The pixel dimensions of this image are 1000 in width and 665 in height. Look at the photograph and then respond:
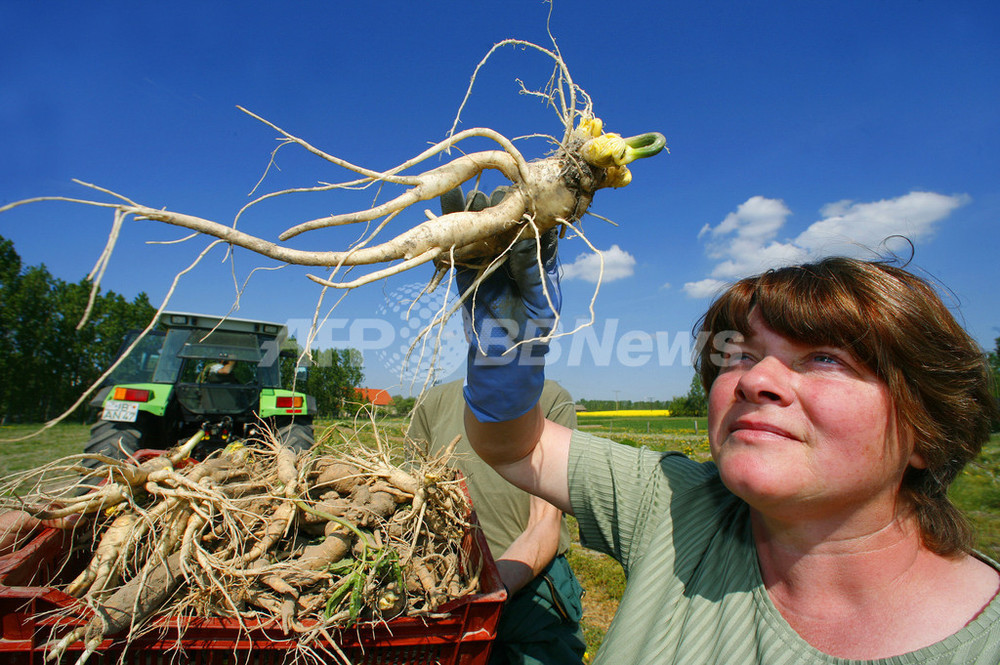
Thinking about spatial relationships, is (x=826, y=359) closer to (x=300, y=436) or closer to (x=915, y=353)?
(x=915, y=353)

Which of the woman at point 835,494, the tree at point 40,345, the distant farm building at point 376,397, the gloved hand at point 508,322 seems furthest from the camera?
the tree at point 40,345

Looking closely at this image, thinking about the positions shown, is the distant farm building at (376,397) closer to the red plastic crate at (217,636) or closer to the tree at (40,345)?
the red plastic crate at (217,636)

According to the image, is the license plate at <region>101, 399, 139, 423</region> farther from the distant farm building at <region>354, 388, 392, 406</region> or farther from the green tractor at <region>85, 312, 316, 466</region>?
the distant farm building at <region>354, 388, 392, 406</region>

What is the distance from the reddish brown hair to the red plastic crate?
103 centimetres

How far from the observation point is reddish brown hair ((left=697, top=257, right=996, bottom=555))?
1.04 meters

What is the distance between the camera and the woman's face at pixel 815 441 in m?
1.00

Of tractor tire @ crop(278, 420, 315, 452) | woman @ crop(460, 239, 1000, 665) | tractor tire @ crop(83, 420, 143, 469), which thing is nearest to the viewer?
woman @ crop(460, 239, 1000, 665)

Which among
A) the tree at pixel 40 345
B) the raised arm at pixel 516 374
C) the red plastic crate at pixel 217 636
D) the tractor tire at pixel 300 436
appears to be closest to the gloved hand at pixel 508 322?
the raised arm at pixel 516 374

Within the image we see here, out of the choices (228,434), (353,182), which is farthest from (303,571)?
(228,434)

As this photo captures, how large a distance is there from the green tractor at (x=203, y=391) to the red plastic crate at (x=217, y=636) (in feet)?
12.1

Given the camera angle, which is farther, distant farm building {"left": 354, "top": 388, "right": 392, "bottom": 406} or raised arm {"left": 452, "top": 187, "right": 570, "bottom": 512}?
distant farm building {"left": 354, "top": 388, "right": 392, "bottom": 406}

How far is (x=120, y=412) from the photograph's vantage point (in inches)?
179

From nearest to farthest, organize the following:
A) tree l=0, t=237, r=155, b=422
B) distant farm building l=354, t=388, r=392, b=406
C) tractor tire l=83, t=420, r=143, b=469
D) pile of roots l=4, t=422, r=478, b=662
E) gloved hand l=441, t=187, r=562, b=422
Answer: pile of roots l=4, t=422, r=478, b=662 → gloved hand l=441, t=187, r=562, b=422 → distant farm building l=354, t=388, r=392, b=406 → tractor tire l=83, t=420, r=143, b=469 → tree l=0, t=237, r=155, b=422

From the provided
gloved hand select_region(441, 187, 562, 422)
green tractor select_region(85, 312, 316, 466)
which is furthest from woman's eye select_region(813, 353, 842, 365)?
green tractor select_region(85, 312, 316, 466)
